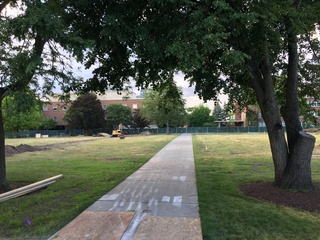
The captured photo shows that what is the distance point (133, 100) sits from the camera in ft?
319

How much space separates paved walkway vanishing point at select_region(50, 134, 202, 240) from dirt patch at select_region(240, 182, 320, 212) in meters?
1.61

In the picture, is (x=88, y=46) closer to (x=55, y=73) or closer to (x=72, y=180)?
(x=55, y=73)

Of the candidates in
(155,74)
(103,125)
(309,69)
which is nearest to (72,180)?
(155,74)

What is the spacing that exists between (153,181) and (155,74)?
3859 millimetres

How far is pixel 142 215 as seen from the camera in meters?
6.17

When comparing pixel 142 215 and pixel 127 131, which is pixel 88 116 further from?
pixel 142 215

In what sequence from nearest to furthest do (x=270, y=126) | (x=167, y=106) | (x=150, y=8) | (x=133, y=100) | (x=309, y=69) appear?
(x=150, y=8), (x=270, y=126), (x=309, y=69), (x=167, y=106), (x=133, y=100)

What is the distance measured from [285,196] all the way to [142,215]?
3.71m

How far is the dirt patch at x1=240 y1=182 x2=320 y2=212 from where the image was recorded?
6984 mm

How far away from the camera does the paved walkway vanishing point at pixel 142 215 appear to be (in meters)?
Answer: 5.11

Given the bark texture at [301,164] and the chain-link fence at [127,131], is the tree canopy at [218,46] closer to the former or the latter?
the bark texture at [301,164]

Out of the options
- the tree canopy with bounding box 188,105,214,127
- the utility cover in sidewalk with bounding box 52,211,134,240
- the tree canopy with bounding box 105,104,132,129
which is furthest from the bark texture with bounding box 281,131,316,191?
the tree canopy with bounding box 188,105,214,127

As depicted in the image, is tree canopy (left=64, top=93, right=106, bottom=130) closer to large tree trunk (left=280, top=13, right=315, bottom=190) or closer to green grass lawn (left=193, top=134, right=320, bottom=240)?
green grass lawn (left=193, top=134, right=320, bottom=240)

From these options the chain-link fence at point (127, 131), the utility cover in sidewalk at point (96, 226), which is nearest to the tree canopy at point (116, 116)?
the chain-link fence at point (127, 131)
